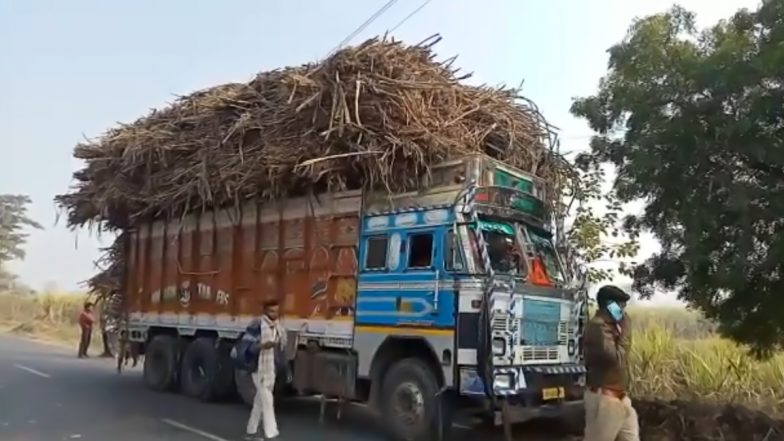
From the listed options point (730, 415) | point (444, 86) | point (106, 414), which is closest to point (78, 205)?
point (106, 414)

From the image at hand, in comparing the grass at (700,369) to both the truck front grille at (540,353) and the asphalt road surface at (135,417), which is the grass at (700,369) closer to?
the truck front grille at (540,353)

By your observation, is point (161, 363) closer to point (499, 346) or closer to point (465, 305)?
point (465, 305)

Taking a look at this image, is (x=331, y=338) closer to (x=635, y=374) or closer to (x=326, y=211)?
(x=326, y=211)

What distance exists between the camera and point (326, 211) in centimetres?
1088

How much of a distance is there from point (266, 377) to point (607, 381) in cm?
441

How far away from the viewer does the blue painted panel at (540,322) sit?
8906 mm

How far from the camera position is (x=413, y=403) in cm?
902

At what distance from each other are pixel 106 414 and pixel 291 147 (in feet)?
14.5

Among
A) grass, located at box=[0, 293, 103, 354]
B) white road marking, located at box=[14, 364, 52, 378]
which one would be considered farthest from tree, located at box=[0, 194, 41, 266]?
white road marking, located at box=[14, 364, 52, 378]

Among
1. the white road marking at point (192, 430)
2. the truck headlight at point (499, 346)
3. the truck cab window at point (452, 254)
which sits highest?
the truck cab window at point (452, 254)

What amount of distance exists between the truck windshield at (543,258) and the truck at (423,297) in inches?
0.9

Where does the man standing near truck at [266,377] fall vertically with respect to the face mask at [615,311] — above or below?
below

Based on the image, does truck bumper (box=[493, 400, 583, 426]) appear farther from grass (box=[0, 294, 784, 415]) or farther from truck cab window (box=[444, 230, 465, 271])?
grass (box=[0, 294, 784, 415])

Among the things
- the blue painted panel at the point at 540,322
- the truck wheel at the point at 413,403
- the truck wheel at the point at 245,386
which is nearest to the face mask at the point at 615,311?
the blue painted panel at the point at 540,322
